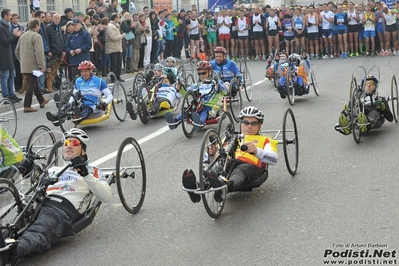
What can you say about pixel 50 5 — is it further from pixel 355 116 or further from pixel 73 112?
pixel 355 116

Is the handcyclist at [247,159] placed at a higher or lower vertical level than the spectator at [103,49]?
lower

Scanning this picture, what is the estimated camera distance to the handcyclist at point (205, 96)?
12.3m

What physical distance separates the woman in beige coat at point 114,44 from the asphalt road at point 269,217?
9.96 m

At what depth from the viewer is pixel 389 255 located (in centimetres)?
616

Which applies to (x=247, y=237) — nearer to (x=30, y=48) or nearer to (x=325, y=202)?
(x=325, y=202)

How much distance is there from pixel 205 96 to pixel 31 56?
5172 mm

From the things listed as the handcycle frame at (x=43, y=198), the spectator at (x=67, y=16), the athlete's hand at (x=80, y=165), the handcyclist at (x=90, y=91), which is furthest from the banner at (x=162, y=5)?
the athlete's hand at (x=80, y=165)

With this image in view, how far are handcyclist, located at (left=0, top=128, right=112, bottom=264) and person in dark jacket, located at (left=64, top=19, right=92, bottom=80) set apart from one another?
11.2 metres

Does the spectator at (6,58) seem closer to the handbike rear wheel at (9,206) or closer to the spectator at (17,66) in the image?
the spectator at (17,66)

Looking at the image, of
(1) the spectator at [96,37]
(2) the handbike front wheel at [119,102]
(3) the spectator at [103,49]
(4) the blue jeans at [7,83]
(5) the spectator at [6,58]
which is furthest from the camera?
(3) the spectator at [103,49]

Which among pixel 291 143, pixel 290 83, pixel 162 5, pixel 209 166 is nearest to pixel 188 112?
pixel 291 143

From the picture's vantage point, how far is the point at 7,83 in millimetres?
16969

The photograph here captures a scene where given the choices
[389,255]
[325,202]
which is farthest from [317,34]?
[389,255]

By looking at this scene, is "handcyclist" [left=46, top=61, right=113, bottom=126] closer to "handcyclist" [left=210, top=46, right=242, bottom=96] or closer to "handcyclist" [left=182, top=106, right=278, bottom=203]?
"handcyclist" [left=210, top=46, right=242, bottom=96]
